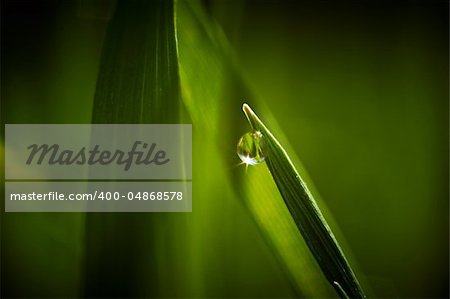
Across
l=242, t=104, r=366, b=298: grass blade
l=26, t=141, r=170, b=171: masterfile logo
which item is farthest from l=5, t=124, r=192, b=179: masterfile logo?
l=242, t=104, r=366, b=298: grass blade

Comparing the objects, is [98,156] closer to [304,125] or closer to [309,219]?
[309,219]

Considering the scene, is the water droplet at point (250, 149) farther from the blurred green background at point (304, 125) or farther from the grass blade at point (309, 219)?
the blurred green background at point (304, 125)

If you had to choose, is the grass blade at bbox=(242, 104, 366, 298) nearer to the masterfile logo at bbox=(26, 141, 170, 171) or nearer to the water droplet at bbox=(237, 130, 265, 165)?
the water droplet at bbox=(237, 130, 265, 165)

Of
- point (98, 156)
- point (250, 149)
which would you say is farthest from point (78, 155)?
point (250, 149)

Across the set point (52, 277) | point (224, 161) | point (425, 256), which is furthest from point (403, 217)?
point (52, 277)

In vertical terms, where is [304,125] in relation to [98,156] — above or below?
above

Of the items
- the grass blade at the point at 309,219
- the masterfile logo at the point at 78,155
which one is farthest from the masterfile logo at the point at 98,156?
the grass blade at the point at 309,219
